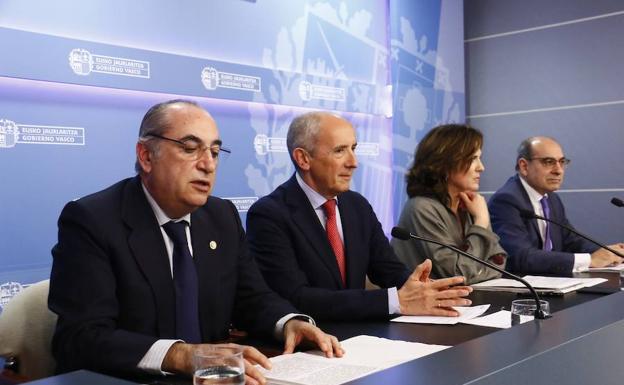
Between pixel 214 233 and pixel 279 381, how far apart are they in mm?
862

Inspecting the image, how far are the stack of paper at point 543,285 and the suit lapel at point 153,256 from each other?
130 centimetres

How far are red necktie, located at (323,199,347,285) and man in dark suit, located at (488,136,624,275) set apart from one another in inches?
47.5

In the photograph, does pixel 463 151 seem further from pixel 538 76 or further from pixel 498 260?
pixel 538 76

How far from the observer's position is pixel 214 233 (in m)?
2.12

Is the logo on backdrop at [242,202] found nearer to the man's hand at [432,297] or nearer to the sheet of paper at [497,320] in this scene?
the man's hand at [432,297]

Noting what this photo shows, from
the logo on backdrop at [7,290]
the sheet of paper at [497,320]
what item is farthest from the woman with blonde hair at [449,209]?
the logo on backdrop at [7,290]

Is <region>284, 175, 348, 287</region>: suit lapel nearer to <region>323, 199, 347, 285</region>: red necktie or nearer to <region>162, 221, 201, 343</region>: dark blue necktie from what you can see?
<region>323, 199, 347, 285</region>: red necktie

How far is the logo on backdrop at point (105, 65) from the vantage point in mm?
3287

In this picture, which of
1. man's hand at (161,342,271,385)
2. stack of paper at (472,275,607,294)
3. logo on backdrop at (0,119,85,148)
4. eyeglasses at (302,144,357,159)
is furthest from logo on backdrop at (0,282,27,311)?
stack of paper at (472,275,607,294)

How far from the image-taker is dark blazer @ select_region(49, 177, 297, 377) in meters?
1.68

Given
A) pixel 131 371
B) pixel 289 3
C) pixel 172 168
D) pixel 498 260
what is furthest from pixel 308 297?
pixel 289 3

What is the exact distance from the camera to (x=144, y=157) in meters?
2.05

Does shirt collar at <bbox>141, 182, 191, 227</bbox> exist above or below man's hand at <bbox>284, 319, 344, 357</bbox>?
above

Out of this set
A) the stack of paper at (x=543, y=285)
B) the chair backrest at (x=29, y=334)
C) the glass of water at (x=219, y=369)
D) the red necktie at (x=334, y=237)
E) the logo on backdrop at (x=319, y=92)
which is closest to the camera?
the glass of water at (x=219, y=369)
